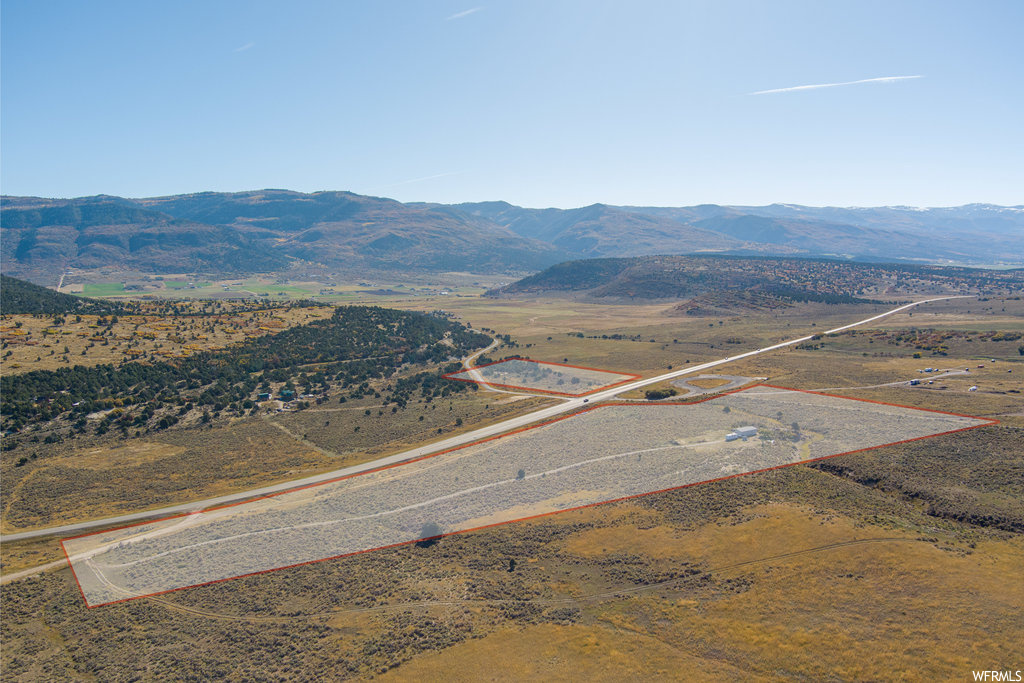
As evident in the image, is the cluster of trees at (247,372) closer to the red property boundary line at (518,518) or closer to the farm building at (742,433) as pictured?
the red property boundary line at (518,518)

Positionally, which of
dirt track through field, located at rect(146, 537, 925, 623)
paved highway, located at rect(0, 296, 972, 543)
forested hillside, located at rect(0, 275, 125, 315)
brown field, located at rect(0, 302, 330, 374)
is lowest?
dirt track through field, located at rect(146, 537, 925, 623)

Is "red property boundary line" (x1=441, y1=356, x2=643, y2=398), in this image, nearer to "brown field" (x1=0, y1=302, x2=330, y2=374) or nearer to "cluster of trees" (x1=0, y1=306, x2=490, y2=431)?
"cluster of trees" (x1=0, y1=306, x2=490, y2=431)

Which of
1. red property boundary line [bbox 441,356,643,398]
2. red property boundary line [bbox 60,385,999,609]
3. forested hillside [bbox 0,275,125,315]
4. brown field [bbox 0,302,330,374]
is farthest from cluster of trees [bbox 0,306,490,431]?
forested hillside [bbox 0,275,125,315]

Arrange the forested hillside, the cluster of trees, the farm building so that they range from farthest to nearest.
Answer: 1. the forested hillside
2. the cluster of trees
3. the farm building

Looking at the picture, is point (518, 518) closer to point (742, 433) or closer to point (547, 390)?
point (742, 433)

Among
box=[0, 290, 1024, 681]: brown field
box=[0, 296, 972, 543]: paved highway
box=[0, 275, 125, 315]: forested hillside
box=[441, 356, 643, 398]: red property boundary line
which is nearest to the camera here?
box=[0, 290, 1024, 681]: brown field

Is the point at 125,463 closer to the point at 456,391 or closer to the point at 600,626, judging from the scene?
the point at 456,391

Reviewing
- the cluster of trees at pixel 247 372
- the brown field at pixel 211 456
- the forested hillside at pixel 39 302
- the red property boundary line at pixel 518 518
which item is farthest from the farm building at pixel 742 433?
the forested hillside at pixel 39 302

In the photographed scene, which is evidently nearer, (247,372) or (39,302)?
(247,372)

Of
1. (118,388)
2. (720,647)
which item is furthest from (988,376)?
(118,388)

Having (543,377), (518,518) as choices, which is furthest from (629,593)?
(543,377)
